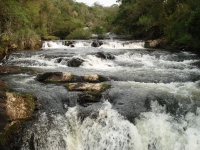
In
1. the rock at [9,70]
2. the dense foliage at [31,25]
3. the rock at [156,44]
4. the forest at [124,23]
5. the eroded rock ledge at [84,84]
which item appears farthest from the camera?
the rock at [156,44]

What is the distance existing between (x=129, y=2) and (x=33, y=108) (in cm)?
3288

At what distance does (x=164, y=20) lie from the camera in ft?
86.1

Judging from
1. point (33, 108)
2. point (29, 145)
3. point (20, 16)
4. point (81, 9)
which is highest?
point (81, 9)

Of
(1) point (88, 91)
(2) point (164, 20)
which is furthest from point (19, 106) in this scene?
(2) point (164, 20)

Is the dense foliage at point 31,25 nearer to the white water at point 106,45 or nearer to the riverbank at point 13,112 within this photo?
the white water at point 106,45

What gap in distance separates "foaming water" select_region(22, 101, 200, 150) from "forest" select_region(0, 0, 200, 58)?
32.8ft

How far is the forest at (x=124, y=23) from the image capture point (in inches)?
637

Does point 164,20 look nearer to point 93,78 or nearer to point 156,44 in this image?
point 156,44

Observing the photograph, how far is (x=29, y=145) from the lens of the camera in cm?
655


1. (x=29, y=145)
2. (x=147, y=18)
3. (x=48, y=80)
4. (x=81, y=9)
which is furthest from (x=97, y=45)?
(x=81, y=9)

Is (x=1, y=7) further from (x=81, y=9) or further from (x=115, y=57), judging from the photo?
(x=81, y=9)

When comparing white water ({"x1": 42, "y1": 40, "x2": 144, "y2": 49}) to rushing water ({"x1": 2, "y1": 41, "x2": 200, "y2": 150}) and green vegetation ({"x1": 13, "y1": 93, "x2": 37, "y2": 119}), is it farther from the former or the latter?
green vegetation ({"x1": 13, "y1": 93, "x2": 37, "y2": 119})

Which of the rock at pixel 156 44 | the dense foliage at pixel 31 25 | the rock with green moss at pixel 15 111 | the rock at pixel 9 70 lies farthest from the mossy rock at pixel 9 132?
the rock at pixel 156 44

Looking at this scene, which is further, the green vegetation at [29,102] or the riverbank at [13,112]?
the green vegetation at [29,102]
